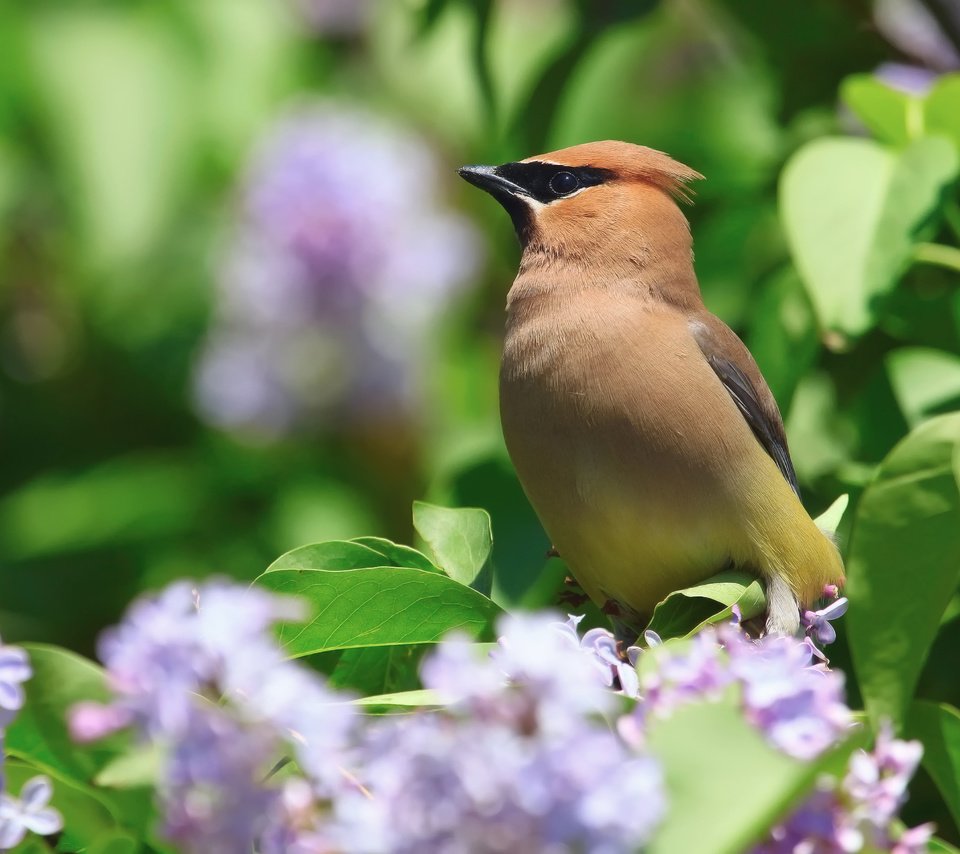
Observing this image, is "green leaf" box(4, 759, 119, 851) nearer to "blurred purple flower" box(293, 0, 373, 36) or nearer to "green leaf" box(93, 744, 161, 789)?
"green leaf" box(93, 744, 161, 789)

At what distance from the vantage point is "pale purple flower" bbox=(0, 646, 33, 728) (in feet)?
6.39

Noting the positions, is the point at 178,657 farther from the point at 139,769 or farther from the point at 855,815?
the point at 855,815

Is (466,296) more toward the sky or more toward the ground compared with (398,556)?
more toward the ground

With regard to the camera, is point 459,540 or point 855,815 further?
point 459,540

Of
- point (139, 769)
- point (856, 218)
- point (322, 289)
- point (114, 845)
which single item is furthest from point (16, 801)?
point (322, 289)

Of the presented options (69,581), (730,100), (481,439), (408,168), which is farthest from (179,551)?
(730,100)

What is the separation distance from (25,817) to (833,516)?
1.93 metres

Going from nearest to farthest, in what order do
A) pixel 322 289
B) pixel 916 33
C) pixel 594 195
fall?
pixel 594 195 < pixel 916 33 < pixel 322 289

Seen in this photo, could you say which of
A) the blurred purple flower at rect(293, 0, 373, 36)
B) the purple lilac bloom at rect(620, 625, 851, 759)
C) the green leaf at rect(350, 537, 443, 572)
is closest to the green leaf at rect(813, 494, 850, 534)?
the green leaf at rect(350, 537, 443, 572)

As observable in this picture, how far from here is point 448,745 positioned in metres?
1.54

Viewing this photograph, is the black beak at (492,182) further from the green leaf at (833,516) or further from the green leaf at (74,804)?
the green leaf at (74,804)

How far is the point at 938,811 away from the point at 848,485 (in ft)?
2.57

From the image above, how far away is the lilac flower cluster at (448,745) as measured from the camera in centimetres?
152

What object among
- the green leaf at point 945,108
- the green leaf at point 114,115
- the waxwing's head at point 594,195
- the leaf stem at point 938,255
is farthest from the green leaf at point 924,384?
the green leaf at point 114,115
